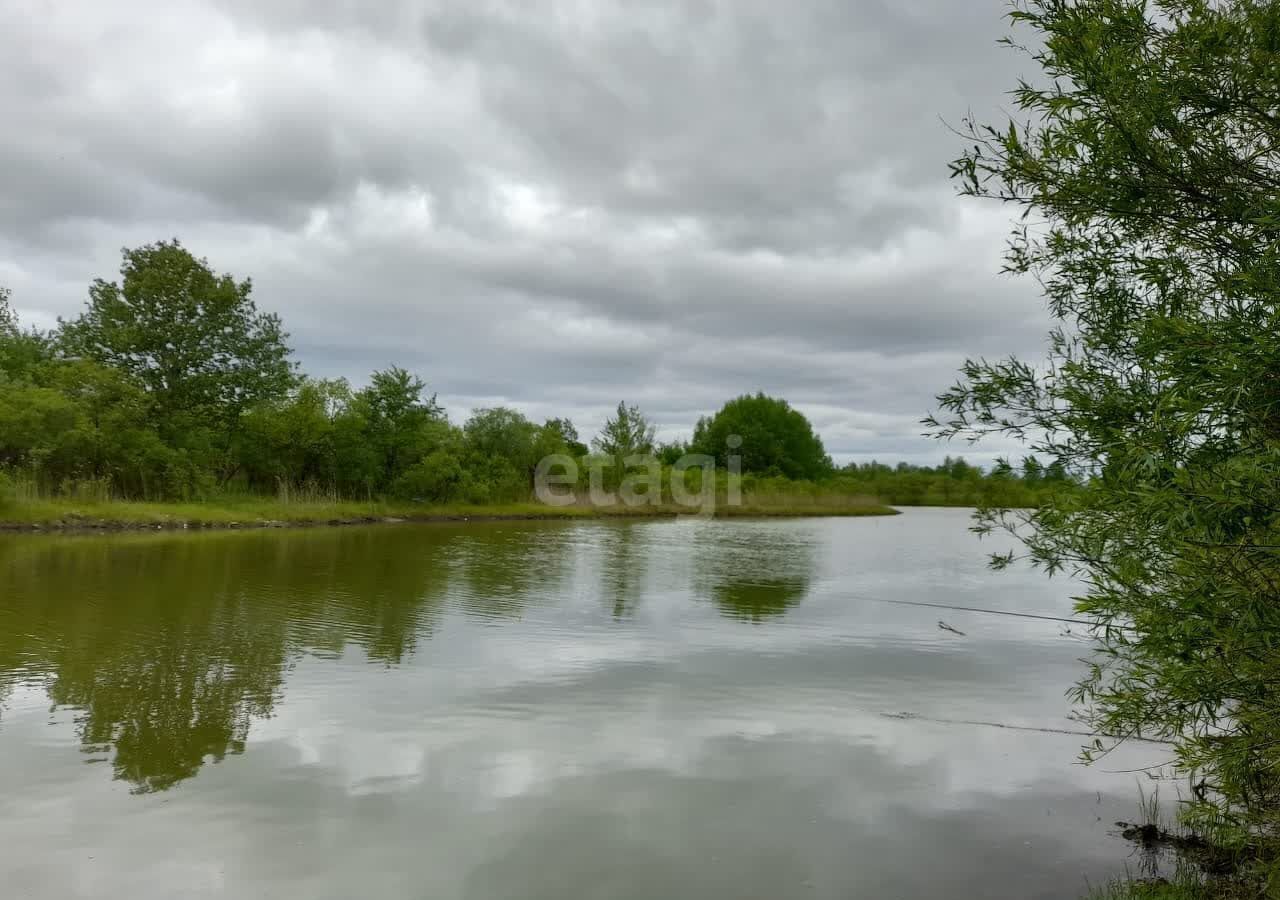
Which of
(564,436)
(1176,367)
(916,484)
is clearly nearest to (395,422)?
(564,436)

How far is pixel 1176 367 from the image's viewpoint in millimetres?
3961

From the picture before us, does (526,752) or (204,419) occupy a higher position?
(204,419)

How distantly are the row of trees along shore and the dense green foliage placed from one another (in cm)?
2558

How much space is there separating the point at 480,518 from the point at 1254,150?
4087cm

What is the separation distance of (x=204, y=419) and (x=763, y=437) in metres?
57.9

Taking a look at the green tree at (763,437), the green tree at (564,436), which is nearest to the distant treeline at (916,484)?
the green tree at (763,437)

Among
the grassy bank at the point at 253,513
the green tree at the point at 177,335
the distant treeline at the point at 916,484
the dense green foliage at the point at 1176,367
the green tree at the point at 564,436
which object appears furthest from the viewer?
the distant treeline at the point at 916,484

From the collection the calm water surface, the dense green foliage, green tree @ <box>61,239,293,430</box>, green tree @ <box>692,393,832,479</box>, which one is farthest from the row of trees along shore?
green tree @ <box>692,393,832,479</box>

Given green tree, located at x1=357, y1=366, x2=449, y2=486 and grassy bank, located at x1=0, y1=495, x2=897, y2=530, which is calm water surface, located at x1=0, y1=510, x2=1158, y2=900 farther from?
green tree, located at x1=357, y1=366, x2=449, y2=486

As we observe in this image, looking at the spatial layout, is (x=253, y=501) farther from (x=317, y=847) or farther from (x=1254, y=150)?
(x=1254, y=150)

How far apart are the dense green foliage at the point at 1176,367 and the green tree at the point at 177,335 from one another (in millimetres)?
36203

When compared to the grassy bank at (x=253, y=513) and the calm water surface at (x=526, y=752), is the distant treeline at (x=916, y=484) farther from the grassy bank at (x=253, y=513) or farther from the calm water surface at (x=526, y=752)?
the calm water surface at (x=526, y=752)

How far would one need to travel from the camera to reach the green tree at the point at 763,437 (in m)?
83.0

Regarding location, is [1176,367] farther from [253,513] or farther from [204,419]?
[204,419]
